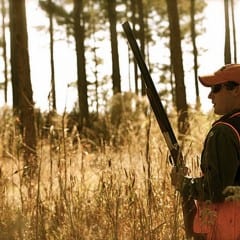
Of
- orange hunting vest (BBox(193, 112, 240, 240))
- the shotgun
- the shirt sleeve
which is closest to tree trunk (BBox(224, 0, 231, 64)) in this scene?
the shotgun

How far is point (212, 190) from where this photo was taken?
2611 millimetres

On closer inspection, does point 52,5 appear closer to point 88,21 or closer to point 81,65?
point 81,65

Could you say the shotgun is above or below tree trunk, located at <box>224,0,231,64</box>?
below

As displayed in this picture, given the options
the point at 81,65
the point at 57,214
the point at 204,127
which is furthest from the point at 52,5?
the point at 57,214

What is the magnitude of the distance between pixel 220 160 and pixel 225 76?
1.46 ft

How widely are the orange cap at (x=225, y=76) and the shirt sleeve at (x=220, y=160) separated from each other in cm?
26

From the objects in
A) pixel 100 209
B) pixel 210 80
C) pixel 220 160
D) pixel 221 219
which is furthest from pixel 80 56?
pixel 220 160

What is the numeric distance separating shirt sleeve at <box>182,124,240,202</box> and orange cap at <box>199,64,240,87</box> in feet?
0.86

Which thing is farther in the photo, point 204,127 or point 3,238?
point 204,127

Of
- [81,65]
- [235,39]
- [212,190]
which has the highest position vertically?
[235,39]

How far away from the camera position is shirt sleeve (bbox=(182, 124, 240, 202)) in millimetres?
2527

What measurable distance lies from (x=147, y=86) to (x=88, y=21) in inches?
1007

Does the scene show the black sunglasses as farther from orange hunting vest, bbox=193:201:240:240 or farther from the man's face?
orange hunting vest, bbox=193:201:240:240

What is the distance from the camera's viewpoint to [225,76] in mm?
2705
